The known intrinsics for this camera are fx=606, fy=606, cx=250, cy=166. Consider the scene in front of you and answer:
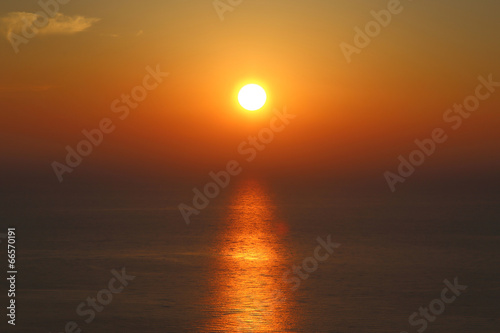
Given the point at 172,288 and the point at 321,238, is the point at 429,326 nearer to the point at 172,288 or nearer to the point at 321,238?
the point at 172,288

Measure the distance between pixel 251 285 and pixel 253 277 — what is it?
4318mm

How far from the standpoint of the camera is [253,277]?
182ft

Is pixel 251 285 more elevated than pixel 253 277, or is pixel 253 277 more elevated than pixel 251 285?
pixel 253 277

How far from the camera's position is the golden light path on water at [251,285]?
128 ft

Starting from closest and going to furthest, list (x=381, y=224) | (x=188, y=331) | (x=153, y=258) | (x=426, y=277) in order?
(x=188, y=331) → (x=426, y=277) → (x=153, y=258) → (x=381, y=224)

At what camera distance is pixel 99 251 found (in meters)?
76.1

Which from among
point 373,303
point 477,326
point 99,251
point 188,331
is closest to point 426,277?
point 373,303

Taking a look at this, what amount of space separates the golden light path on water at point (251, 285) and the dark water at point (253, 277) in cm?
11

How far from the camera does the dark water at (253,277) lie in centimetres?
3956

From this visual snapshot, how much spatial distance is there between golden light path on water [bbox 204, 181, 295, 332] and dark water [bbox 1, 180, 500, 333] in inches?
4.3

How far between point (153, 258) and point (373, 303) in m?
30.6

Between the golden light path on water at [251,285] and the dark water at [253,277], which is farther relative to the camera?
the dark water at [253,277]

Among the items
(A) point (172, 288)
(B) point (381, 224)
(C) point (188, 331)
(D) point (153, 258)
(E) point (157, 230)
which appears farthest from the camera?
(B) point (381, 224)

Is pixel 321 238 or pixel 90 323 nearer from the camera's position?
pixel 90 323
